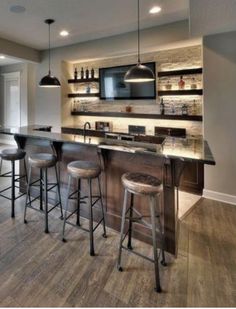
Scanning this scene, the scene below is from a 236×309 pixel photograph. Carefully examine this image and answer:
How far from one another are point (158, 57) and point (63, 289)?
463 cm

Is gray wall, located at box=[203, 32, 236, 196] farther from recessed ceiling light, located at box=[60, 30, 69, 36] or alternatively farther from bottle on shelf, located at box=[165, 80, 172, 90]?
recessed ceiling light, located at box=[60, 30, 69, 36]

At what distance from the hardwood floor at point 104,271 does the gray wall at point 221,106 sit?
3.30 ft

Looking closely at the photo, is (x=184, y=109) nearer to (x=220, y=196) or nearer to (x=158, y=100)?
(x=158, y=100)

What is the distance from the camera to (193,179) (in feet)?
12.9

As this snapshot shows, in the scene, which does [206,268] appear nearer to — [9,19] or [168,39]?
[168,39]

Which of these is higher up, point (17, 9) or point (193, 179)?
point (17, 9)

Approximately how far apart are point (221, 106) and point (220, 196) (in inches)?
58.7

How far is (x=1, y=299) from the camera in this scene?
5.60 feet

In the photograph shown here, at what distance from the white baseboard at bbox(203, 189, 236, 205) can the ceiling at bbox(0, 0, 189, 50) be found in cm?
302

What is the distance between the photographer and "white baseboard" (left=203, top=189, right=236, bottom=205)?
3564 mm

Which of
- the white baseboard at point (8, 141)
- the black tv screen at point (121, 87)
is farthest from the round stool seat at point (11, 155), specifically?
the white baseboard at point (8, 141)

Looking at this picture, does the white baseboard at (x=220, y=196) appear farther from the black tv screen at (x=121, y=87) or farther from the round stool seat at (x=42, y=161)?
the round stool seat at (x=42, y=161)

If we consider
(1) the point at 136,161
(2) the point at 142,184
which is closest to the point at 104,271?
(2) the point at 142,184

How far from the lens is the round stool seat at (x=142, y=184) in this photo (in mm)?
1904
